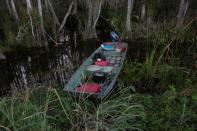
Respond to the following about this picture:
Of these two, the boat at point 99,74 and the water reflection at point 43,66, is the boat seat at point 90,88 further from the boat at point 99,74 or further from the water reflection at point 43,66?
the water reflection at point 43,66

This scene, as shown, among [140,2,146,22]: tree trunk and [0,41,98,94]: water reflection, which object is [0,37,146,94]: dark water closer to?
[0,41,98,94]: water reflection

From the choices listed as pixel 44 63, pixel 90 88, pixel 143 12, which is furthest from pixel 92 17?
pixel 90 88

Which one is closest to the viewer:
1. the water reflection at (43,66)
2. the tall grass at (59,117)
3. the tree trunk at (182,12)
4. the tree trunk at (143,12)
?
the tall grass at (59,117)

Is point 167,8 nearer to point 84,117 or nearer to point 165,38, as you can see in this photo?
point 165,38

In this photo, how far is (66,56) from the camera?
27.0 feet

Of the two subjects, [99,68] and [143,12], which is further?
[143,12]

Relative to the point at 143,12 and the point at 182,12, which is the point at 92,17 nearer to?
the point at 143,12

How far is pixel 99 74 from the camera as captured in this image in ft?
18.0

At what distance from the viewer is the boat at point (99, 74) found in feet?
16.0

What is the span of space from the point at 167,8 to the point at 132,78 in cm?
512

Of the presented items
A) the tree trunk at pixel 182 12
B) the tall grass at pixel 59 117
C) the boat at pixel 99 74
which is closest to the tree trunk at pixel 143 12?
the tree trunk at pixel 182 12

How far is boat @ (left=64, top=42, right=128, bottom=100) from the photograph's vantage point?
489 centimetres

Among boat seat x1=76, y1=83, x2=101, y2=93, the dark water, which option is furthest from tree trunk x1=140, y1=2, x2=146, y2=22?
boat seat x1=76, y1=83, x2=101, y2=93

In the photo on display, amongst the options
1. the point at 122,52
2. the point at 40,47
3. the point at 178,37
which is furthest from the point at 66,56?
the point at 178,37
